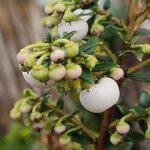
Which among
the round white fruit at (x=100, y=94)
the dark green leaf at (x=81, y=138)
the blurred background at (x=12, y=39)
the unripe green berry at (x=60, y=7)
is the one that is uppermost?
the unripe green berry at (x=60, y=7)

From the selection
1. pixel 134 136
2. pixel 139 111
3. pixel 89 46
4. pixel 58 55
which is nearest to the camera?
pixel 58 55

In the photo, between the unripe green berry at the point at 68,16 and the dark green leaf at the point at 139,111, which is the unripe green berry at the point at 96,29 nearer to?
the unripe green berry at the point at 68,16

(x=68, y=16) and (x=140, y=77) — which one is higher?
(x=68, y=16)

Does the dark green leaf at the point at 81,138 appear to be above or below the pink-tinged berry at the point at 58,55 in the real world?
below

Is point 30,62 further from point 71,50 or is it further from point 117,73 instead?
point 117,73

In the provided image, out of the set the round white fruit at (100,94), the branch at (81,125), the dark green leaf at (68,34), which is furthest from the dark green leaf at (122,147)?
the dark green leaf at (68,34)

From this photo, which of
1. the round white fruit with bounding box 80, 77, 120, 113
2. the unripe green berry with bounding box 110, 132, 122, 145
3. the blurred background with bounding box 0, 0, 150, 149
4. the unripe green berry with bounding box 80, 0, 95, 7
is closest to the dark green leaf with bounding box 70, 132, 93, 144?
the unripe green berry with bounding box 110, 132, 122, 145

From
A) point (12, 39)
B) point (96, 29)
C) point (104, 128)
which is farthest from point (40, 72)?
point (12, 39)
